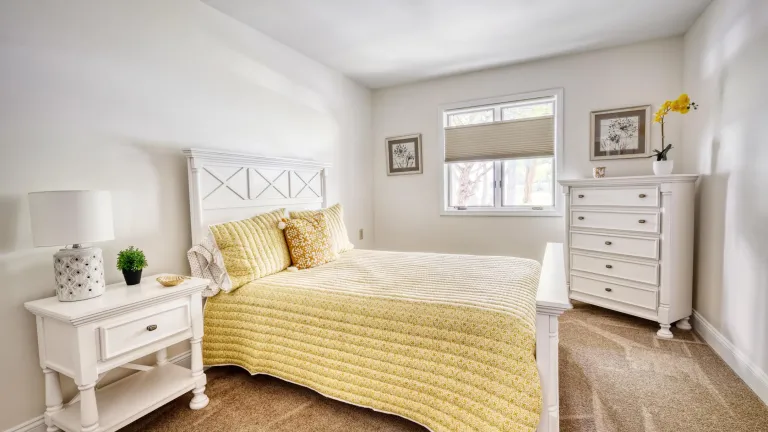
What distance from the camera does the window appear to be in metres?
3.74

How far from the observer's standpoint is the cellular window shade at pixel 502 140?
3.73 metres

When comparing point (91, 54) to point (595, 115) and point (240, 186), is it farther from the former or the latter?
point (595, 115)

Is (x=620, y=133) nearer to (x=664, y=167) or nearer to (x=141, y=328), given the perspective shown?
(x=664, y=167)

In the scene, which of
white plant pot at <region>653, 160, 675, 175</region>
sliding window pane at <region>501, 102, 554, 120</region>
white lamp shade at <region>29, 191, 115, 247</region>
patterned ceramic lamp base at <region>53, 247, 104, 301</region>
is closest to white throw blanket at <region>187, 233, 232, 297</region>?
patterned ceramic lamp base at <region>53, 247, 104, 301</region>

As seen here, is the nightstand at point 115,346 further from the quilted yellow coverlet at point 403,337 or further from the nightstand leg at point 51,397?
the quilted yellow coverlet at point 403,337

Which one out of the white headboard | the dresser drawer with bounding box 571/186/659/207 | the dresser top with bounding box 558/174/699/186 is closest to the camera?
the white headboard

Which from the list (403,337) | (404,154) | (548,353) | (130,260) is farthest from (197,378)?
(404,154)

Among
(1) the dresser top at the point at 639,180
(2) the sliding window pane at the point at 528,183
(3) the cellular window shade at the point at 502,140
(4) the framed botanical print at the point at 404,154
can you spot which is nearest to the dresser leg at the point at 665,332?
(1) the dresser top at the point at 639,180

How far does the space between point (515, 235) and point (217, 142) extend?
3.00m

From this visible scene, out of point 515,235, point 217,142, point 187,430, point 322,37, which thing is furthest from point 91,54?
point 515,235

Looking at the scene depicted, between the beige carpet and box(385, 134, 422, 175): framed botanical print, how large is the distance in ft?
8.50

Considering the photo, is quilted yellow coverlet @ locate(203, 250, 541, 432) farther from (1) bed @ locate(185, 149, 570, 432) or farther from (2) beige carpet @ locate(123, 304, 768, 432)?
(2) beige carpet @ locate(123, 304, 768, 432)

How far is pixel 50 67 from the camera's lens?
1766mm

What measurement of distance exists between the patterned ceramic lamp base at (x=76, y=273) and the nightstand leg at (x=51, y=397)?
38 centimetres
